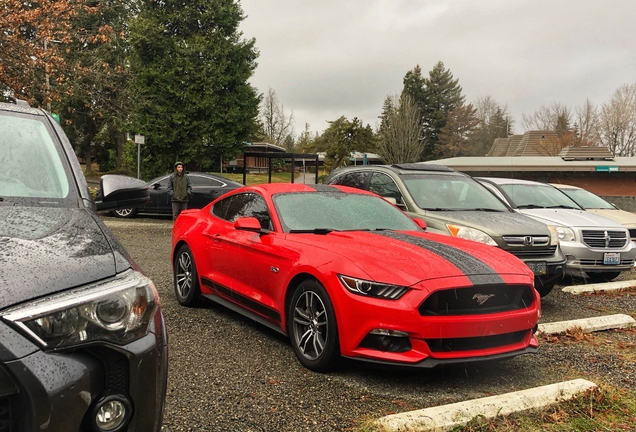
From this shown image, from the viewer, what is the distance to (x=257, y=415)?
3.27m

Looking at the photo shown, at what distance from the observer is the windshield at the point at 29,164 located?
103 inches

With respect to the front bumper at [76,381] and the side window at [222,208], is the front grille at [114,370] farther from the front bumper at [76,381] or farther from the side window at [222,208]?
the side window at [222,208]

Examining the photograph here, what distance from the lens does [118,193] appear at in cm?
302

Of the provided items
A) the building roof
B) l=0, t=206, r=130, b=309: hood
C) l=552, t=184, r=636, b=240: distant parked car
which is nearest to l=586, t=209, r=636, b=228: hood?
l=552, t=184, r=636, b=240: distant parked car

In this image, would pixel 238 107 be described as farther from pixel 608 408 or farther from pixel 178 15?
pixel 608 408

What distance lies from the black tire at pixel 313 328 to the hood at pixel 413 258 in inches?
12.6

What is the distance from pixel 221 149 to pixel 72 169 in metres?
25.8

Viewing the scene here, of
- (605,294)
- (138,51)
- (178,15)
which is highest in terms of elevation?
(178,15)

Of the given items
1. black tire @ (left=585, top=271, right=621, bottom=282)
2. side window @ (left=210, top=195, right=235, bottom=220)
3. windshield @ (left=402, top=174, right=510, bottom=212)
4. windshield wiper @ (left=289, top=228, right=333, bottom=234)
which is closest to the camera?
windshield wiper @ (left=289, top=228, right=333, bottom=234)

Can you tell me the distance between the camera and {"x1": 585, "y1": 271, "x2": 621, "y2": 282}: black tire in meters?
8.75

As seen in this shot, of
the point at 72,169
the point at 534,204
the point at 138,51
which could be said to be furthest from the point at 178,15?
the point at 72,169

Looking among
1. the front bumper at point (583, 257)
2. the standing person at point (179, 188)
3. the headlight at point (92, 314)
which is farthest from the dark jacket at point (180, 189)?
the headlight at point (92, 314)

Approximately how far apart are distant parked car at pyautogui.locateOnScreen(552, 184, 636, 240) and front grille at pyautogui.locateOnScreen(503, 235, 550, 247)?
4220mm

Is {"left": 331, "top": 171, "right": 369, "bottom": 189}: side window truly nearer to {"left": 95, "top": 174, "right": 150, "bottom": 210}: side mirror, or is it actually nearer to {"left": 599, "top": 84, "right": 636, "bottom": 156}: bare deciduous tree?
{"left": 95, "top": 174, "right": 150, "bottom": 210}: side mirror
